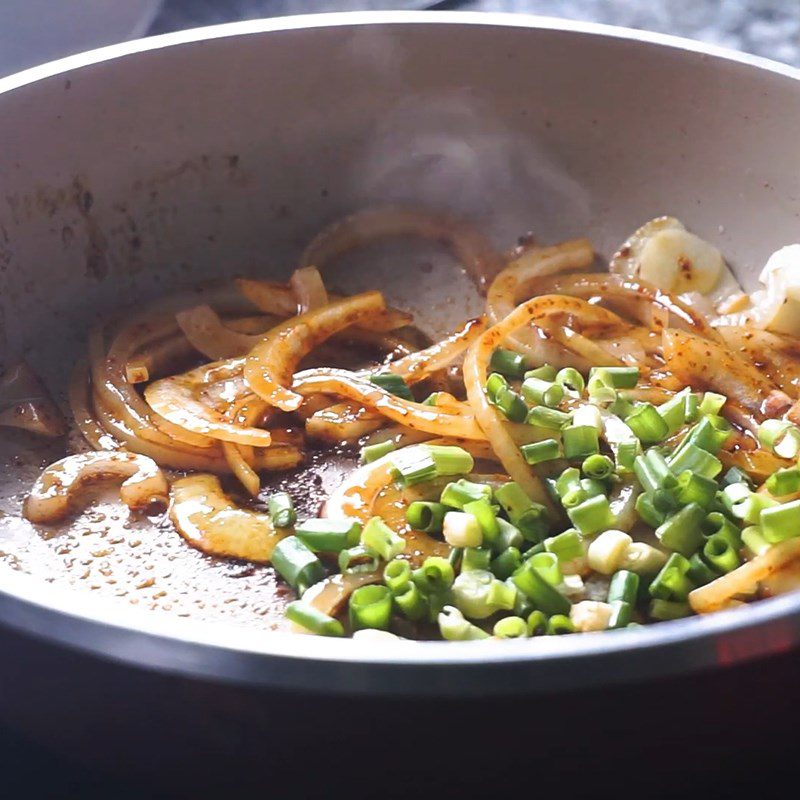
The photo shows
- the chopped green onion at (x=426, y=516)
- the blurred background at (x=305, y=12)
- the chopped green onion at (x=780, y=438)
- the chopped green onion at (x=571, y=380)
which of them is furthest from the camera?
the blurred background at (x=305, y=12)

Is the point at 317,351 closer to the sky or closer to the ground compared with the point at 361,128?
closer to the ground

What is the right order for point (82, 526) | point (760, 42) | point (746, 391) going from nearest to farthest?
point (82, 526), point (746, 391), point (760, 42)

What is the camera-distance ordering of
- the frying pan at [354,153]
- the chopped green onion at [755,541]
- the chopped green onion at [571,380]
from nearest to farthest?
the chopped green onion at [755,541]
the chopped green onion at [571,380]
the frying pan at [354,153]

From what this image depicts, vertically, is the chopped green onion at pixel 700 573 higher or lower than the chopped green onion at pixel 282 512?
lower

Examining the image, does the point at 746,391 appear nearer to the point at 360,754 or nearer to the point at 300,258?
the point at 300,258

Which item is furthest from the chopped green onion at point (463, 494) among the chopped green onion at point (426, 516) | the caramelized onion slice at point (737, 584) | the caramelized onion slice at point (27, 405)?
the caramelized onion slice at point (27, 405)

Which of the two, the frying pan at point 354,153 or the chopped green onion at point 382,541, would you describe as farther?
the frying pan at point 354,153

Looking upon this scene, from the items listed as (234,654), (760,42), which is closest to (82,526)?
(234,654)

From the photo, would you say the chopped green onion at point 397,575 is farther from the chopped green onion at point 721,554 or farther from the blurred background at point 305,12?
the blurred background at point 305,12
